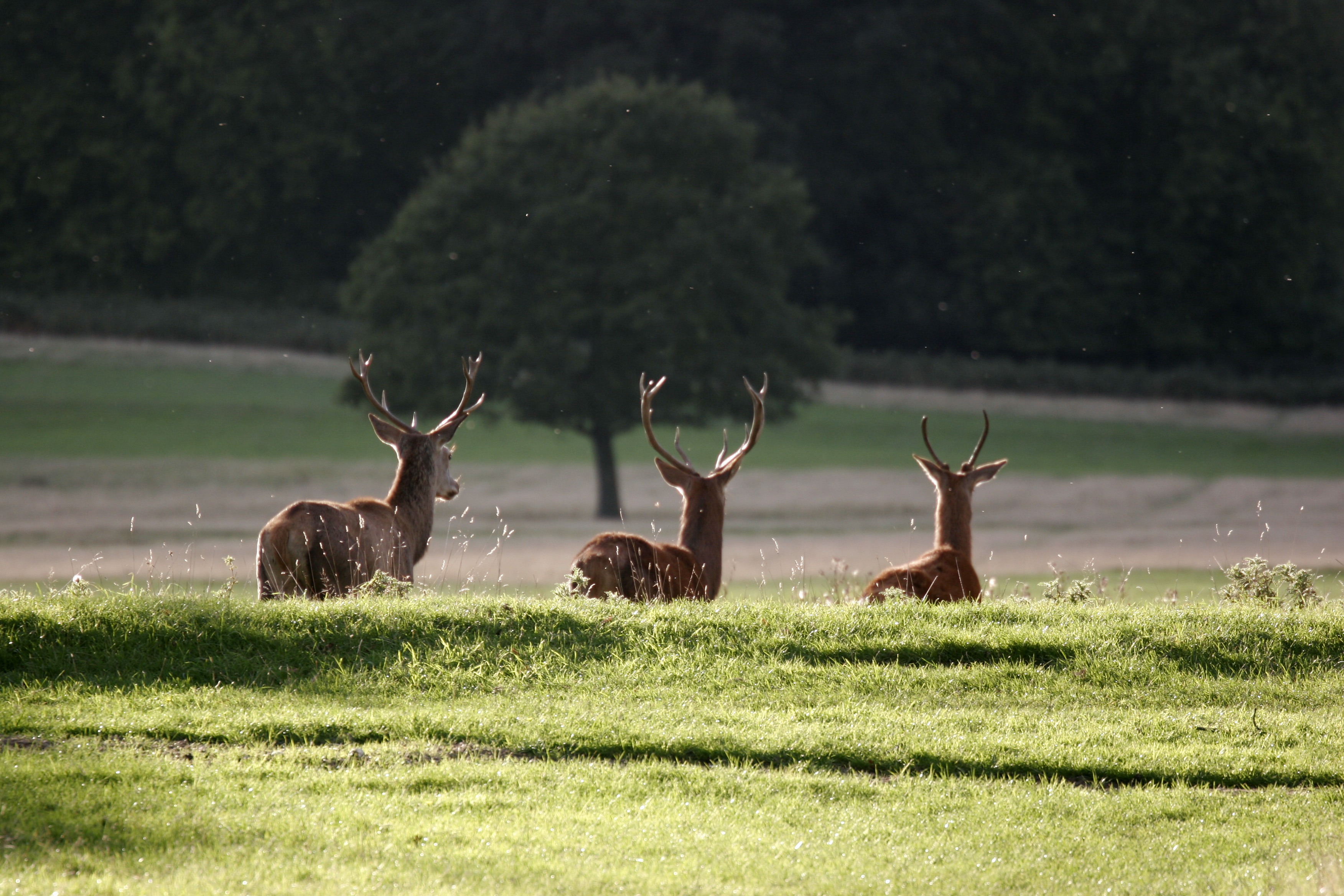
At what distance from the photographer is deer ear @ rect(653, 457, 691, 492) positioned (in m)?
11.2

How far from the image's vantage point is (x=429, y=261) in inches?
1118

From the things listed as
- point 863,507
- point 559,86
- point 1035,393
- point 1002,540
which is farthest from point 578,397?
point 1035,393

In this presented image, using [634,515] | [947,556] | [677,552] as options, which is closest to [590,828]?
[677,552]

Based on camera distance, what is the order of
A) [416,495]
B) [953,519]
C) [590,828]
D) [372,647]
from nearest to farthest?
1. [590,828]
2. [372,647]
3. [416,495]
4. [953,519]

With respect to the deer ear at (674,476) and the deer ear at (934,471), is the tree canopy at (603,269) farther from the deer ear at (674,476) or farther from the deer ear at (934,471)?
the deer ear at (934,471)

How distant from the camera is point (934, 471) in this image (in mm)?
11344

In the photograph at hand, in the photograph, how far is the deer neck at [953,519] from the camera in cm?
1102

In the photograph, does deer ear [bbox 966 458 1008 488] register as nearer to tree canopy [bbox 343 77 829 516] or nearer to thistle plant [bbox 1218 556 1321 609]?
thistle plant [bbox 1218 556 1321 609]

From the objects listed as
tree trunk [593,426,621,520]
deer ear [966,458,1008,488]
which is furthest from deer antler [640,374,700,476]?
tree trunk [593,426,621,520]

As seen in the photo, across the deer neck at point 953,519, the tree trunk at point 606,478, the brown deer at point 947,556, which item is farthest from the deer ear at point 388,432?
the tree trunk at point 606,478

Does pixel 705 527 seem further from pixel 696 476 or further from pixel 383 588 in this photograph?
pixel 383 588

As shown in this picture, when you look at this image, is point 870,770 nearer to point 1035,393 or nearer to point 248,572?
point 248,572

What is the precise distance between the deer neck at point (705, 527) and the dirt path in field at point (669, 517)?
6.95 meters

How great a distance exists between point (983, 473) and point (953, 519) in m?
0.57
